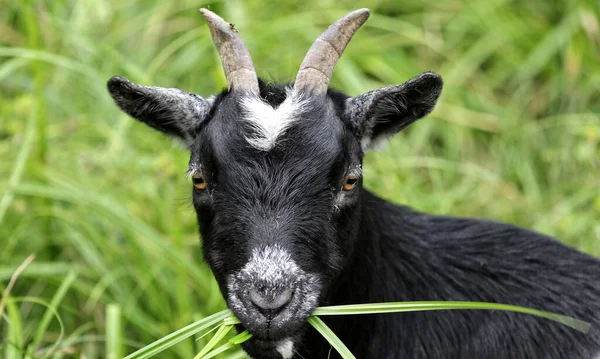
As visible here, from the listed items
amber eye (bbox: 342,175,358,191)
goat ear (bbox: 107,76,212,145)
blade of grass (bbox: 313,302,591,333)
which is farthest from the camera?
goat ear (bbox: 107,76,212,145)

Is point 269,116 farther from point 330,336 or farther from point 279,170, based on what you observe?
point 330,336

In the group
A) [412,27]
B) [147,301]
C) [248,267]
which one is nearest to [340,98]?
[248,267]

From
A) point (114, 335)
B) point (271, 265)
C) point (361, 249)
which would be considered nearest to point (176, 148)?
point (114, 335)

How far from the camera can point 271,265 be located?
403 centimetres

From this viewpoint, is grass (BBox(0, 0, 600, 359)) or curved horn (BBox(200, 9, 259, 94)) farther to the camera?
grass (BBox(0, 0, 600, 359))

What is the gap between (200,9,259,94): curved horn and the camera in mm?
4590

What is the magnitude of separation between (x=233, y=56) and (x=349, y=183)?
935mm

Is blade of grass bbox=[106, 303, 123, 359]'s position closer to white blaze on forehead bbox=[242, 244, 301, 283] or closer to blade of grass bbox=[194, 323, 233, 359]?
blade of grass bbox=[194, 323, 233, 359]

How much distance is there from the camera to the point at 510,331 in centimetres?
492

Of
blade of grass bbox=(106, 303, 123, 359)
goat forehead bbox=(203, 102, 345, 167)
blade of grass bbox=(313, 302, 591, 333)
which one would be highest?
goat forehead bbox=(203, 102, 345, 167)

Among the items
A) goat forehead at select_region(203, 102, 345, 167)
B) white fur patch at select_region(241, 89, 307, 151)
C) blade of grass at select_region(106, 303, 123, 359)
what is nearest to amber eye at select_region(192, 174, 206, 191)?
goat forehead at select_region(203, 102, 345, 167)

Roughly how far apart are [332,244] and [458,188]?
13.2 ft

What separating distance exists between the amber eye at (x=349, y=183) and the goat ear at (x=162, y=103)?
0.90m

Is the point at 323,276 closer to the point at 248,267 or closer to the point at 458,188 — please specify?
the point at 248,267
